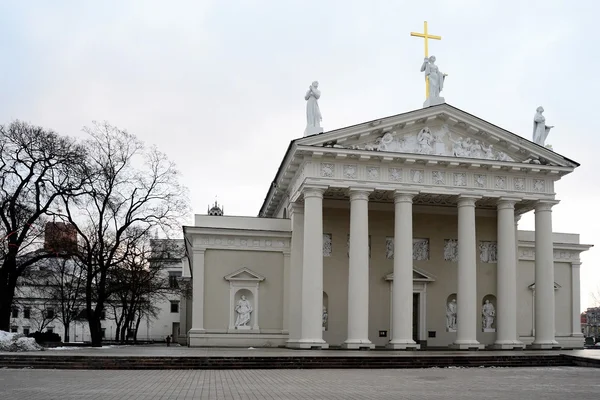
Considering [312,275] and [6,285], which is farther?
[6,285]

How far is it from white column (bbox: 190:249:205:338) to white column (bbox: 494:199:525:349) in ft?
45.9

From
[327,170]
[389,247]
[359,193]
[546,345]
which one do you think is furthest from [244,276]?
[546,345]

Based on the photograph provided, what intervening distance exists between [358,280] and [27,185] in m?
17.4

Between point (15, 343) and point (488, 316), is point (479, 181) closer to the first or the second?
point (488, 316)

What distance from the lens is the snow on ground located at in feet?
89.5

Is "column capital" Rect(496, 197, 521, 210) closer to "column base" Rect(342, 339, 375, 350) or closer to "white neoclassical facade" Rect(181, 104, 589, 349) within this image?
"white neoclassical facade" Rect(181, 104, 589, 349)

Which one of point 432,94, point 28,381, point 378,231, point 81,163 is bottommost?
point 28,381

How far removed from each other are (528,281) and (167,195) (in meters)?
20.8

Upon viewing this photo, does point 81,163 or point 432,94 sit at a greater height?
point 432,94

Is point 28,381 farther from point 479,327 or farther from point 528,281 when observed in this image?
point 528,281

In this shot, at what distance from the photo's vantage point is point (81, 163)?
→ 35.8 metres

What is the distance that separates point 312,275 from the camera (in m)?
31.5

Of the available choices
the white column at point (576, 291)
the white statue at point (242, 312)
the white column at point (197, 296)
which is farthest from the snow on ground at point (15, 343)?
the white column at point (576, 291)

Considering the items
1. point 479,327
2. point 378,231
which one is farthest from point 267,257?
point 479,327
